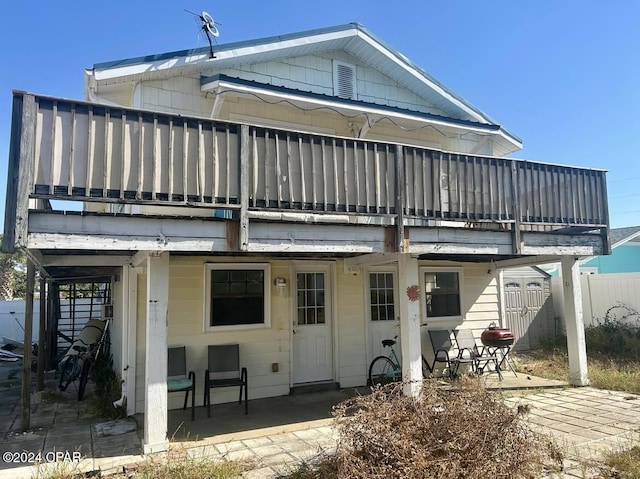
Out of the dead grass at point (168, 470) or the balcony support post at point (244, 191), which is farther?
the balcony support post at point (244, 191)

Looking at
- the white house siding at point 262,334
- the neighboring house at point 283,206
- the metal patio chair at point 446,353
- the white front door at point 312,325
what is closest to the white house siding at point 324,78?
the neighboring house at point 283,206

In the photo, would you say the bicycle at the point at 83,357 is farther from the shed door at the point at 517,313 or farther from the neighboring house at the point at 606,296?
the neighboring house at the point at 606,296

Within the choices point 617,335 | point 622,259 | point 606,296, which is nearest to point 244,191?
point 617,335

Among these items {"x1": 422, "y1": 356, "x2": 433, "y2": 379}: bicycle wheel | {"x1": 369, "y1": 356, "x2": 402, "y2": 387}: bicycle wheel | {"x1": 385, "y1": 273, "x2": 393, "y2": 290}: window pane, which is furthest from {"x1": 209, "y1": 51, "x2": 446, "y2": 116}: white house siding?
{"x1": 422, "y1": 356, "x2": 433, "y2": 379}: bicycle wheel

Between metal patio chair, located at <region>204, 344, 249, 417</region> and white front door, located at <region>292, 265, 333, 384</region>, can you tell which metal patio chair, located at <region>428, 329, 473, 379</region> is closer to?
white front door, located at <region>292, 265, 333, 384</region>

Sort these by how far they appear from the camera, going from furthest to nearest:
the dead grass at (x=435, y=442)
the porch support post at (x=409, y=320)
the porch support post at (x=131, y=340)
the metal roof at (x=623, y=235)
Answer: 1. the metal roof at (x=623, y=235)
2. the porch support post at (x=131, y=340)
3. the porch support post at (x=409, y=320)
4. the dead grass at (x=435, y=442)

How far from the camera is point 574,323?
23.9 feet

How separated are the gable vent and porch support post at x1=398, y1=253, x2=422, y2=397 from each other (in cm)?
399

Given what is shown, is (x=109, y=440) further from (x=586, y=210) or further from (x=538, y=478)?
(x=586, y=210)

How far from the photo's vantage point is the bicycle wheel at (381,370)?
7.53 metres

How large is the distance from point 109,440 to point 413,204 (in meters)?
4.57

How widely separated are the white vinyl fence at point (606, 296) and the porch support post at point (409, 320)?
7956mm

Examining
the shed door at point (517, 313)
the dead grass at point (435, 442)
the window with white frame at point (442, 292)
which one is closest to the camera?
the dead grass at point (435, 442)

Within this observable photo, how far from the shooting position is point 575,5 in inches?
313
